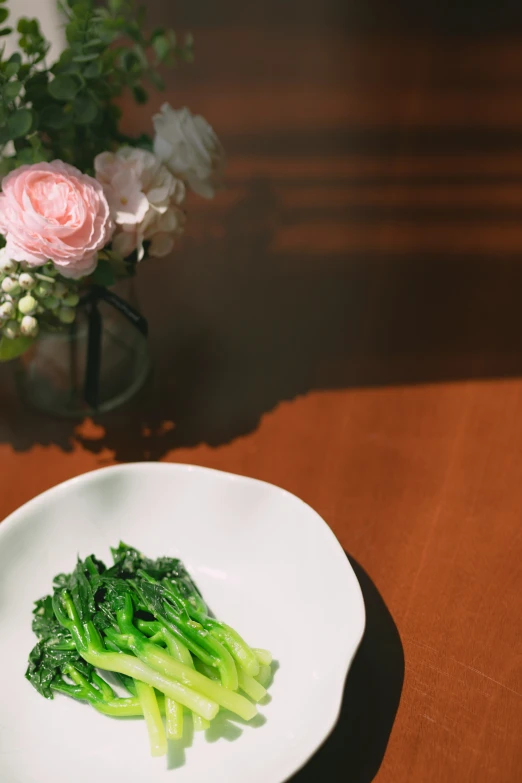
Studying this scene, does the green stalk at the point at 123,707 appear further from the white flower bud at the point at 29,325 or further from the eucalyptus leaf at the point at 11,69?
the eucalyptus leaf at the point at 11,69

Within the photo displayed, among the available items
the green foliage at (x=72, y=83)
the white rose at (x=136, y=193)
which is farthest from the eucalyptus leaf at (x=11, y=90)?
the white rose at (x=136, y=193)

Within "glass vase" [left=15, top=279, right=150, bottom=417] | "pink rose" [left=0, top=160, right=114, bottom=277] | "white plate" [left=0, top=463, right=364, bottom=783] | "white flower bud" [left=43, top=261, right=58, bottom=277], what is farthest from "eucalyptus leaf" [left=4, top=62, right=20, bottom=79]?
"white plate" [left=0, top=463, right=364, bottom=783]

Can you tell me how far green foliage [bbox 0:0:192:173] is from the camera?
2.86 ft

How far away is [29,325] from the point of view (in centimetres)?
86

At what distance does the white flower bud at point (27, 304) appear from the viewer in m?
0.86

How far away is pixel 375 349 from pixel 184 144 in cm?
45

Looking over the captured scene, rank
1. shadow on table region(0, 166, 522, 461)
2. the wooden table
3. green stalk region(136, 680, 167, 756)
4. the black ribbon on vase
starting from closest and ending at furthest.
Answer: green stalk region(136, 680, 167, 756), the wooden table, the black ribbon on vase, shadow on table region(0, 166, 522, 461)

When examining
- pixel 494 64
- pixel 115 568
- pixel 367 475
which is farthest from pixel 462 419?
pixel 494 64

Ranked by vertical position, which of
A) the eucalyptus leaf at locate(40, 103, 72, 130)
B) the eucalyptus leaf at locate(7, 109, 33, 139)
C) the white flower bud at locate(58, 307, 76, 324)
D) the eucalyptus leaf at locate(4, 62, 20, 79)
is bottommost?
the white flower bud at locate(58, 307, 76, 324)

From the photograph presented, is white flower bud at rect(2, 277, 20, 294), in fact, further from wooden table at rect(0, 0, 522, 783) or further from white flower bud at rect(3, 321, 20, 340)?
wooden table at rect(0, 0, 522, 783)

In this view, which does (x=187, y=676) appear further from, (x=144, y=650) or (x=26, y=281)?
(x=26, y=281)

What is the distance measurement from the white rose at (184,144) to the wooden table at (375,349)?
1.12 ft

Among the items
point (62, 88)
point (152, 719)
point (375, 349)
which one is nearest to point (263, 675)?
point (152, 719)

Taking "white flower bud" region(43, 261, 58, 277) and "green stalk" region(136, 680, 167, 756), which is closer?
"green stalk" region(136, 680, 167, 756)
